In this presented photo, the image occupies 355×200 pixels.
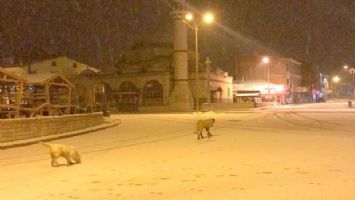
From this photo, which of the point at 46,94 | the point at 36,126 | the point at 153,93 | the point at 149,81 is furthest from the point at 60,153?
the point at 149,81

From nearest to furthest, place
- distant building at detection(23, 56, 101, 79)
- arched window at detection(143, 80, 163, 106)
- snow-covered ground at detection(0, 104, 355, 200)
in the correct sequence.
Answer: snow-covered ground at detection(0, 104, 355, 200), arched window at detection(143, 80, 163, 106), distant building at detection(23, 56, 101, 79)

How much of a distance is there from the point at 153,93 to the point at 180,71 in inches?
227

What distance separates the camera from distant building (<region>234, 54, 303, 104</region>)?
97050 millimetres

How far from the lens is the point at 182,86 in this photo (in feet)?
222

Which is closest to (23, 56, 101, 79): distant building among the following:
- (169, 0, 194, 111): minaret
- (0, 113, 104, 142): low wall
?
(169, 0, 194, 111): minaret

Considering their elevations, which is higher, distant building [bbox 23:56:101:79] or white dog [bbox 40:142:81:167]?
distant building [bbox 23:56:101:79]

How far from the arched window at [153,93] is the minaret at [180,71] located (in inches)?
117

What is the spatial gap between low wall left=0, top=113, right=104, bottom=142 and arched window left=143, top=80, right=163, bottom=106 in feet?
144

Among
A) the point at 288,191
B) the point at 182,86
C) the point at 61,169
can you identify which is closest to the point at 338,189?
the point at 288,191

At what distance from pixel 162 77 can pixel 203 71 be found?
5799mm

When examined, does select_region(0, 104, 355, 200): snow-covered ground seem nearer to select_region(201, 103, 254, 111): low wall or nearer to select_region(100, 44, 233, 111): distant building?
select_region(201, 103, 254, 111): low wall

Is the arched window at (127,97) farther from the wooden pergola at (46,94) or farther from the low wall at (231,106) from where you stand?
the wooden pergola at (46,94)

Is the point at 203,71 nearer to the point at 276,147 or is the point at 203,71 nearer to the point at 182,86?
the point at 182,86

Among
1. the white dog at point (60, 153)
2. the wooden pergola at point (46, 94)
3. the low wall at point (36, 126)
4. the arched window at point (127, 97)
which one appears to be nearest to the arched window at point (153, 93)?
the arched window at point (127, 97)
